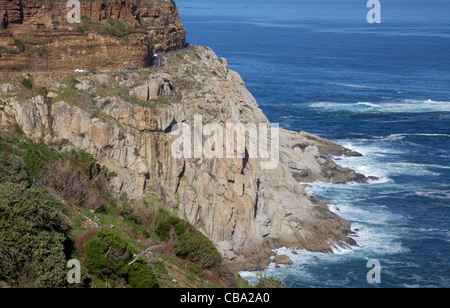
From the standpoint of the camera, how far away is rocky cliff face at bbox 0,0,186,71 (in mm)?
41469

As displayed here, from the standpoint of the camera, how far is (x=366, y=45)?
167 metres

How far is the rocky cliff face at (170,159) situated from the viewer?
125 ft

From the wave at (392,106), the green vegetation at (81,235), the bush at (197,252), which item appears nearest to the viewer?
the green vegetation at (81,235)

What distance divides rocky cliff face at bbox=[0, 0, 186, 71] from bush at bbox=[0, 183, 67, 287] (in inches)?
1036

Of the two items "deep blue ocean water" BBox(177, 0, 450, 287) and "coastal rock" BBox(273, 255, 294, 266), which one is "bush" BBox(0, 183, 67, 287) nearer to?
"deep blue ocean water" BBox(177, 0, 450, 287)

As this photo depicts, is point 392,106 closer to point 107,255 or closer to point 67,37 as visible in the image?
point 67,37

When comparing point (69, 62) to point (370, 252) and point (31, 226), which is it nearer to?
point (370, 252)

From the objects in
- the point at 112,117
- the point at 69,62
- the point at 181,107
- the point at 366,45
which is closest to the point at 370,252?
the point at 181,107

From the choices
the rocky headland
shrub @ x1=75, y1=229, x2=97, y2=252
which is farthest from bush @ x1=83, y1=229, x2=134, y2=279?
the rocky headland

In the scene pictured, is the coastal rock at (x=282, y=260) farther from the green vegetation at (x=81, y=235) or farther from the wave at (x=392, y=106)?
the wave at (x=392, y=106)

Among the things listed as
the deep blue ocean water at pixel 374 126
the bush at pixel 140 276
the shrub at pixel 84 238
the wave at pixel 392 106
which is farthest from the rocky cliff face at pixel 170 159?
the wave at pixel 392 106

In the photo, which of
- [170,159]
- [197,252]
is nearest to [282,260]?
[170,159]

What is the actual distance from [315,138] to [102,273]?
5328 cm

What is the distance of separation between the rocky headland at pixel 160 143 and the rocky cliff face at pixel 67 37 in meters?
0.12
